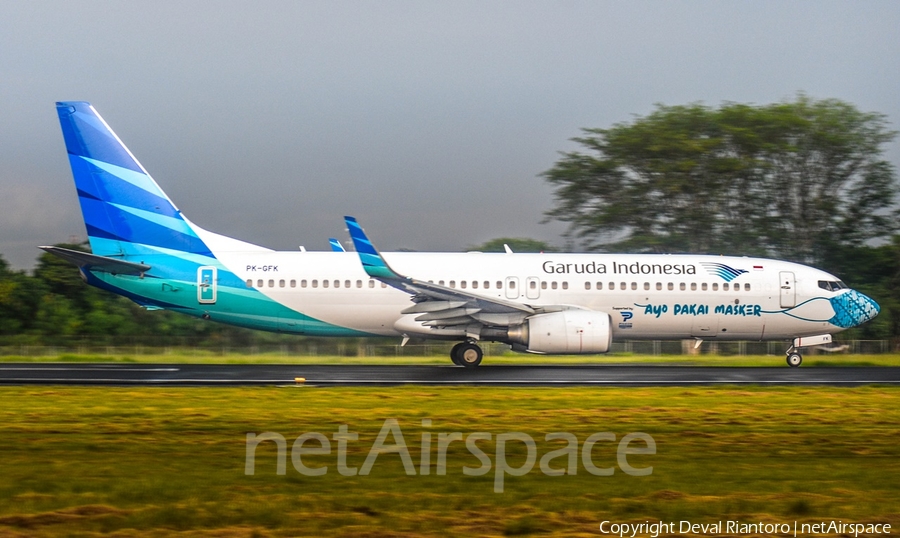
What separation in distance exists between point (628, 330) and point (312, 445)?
51.4 ft

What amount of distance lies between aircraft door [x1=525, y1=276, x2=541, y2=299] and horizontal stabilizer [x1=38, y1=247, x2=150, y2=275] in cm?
996

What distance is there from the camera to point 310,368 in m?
23.2

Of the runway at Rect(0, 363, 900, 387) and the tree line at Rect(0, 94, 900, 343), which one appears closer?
the runway at Rect(0, 363, 900, 387)

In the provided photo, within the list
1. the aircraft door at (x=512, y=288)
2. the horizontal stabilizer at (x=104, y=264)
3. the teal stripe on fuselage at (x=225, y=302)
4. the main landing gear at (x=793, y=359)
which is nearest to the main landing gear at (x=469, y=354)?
the aircraft door at (x=512, y=288)

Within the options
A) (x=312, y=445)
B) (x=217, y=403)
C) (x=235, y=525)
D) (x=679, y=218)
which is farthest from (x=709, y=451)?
(x=679, y=218)

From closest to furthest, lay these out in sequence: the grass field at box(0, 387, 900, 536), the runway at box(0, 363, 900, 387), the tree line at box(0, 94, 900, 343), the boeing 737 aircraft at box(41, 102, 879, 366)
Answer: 1. the grass field at box(0, 387, 900, 536)
2. the runway at box(0, 363, 900, 387)
3. the boeing 737 aircraft at box(41, 102, 879, 366)
4. the tree line at box(0, 94, 900, 343)

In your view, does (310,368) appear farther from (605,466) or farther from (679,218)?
(679,218)

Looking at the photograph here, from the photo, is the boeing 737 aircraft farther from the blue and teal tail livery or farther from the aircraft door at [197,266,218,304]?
the blue and teal tail livery

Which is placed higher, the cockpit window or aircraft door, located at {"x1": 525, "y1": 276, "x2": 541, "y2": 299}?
the cockpit window

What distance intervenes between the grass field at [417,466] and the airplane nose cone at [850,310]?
34.2 ft

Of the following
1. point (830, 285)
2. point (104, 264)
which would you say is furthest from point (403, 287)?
point (830, 285)

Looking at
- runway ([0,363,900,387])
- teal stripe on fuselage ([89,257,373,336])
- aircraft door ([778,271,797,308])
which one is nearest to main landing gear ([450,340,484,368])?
runway ([0,363,900,387])

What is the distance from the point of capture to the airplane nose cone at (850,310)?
25.4 meters

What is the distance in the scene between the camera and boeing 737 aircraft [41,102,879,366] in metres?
23.7
